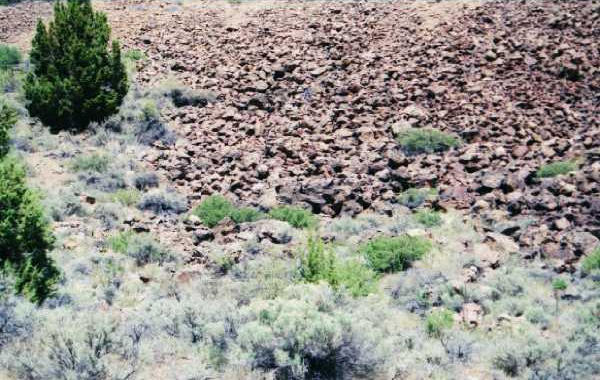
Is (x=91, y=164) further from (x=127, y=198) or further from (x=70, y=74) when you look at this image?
(x=70, y=74)

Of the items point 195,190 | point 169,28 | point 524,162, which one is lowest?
point 195,190

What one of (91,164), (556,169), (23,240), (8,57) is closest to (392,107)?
(556,169)

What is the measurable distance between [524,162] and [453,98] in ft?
11.2

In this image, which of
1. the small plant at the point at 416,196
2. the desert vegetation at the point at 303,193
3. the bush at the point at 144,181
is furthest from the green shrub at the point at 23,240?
the small plant at the point at 416,196

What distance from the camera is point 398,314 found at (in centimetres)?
775

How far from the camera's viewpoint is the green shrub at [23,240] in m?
7.09

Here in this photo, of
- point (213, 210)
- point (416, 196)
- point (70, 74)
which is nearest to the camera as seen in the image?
point (213, 210)

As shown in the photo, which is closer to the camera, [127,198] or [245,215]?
[245,215]

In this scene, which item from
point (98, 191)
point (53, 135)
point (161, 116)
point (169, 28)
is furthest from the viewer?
point (169, 28)

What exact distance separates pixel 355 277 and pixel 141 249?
391 cm

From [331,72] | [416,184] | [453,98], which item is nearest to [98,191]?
[416,184]

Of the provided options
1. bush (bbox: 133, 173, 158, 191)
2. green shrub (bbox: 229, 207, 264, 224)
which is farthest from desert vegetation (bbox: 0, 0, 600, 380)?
green shrub (bbox: 229, 207, 264, 224)

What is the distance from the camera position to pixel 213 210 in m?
11.3

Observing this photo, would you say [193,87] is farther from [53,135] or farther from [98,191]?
[98,191]
